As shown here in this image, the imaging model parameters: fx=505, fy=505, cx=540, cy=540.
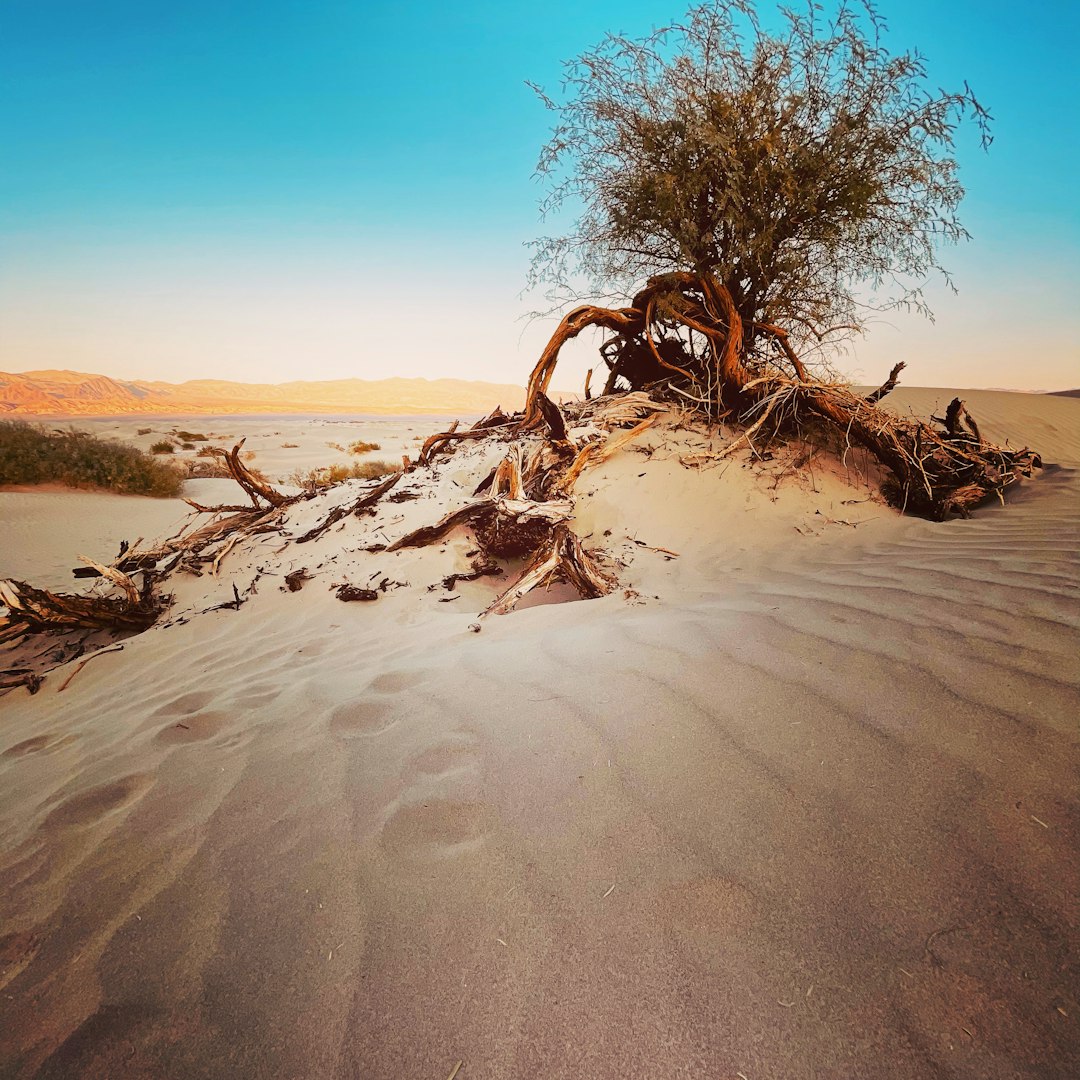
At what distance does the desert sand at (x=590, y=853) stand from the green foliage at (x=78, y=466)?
8.41 meters

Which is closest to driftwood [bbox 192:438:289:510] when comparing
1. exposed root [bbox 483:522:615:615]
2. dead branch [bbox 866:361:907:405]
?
exposed root [bbox 483:522:615:615]

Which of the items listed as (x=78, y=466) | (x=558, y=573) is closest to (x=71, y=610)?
(x=558, y=573)

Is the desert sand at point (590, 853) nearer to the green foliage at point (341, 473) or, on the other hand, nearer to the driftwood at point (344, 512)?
the driftwood at point (344, 512)

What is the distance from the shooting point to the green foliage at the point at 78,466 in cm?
871

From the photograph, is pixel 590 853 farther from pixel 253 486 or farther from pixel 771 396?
pixel 253 486

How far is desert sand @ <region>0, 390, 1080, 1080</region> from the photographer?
2.79ft

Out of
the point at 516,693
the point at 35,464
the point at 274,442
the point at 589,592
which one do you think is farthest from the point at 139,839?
the point at 274,442

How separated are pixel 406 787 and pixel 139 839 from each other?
73 centimetres

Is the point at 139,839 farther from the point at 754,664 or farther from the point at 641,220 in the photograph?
the point at 641,220

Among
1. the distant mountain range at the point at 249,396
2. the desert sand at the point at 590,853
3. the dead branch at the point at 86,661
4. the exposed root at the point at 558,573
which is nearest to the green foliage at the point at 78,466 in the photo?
the dead branch at the point at 86,661

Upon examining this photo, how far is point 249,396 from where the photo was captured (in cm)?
8231

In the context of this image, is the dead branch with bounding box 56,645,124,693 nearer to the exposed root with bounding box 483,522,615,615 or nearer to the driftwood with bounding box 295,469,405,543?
the driftwood with bounding box 295,469,405,543

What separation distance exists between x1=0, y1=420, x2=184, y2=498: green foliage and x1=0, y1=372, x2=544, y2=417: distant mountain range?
43135 mm

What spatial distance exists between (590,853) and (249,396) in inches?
3821
